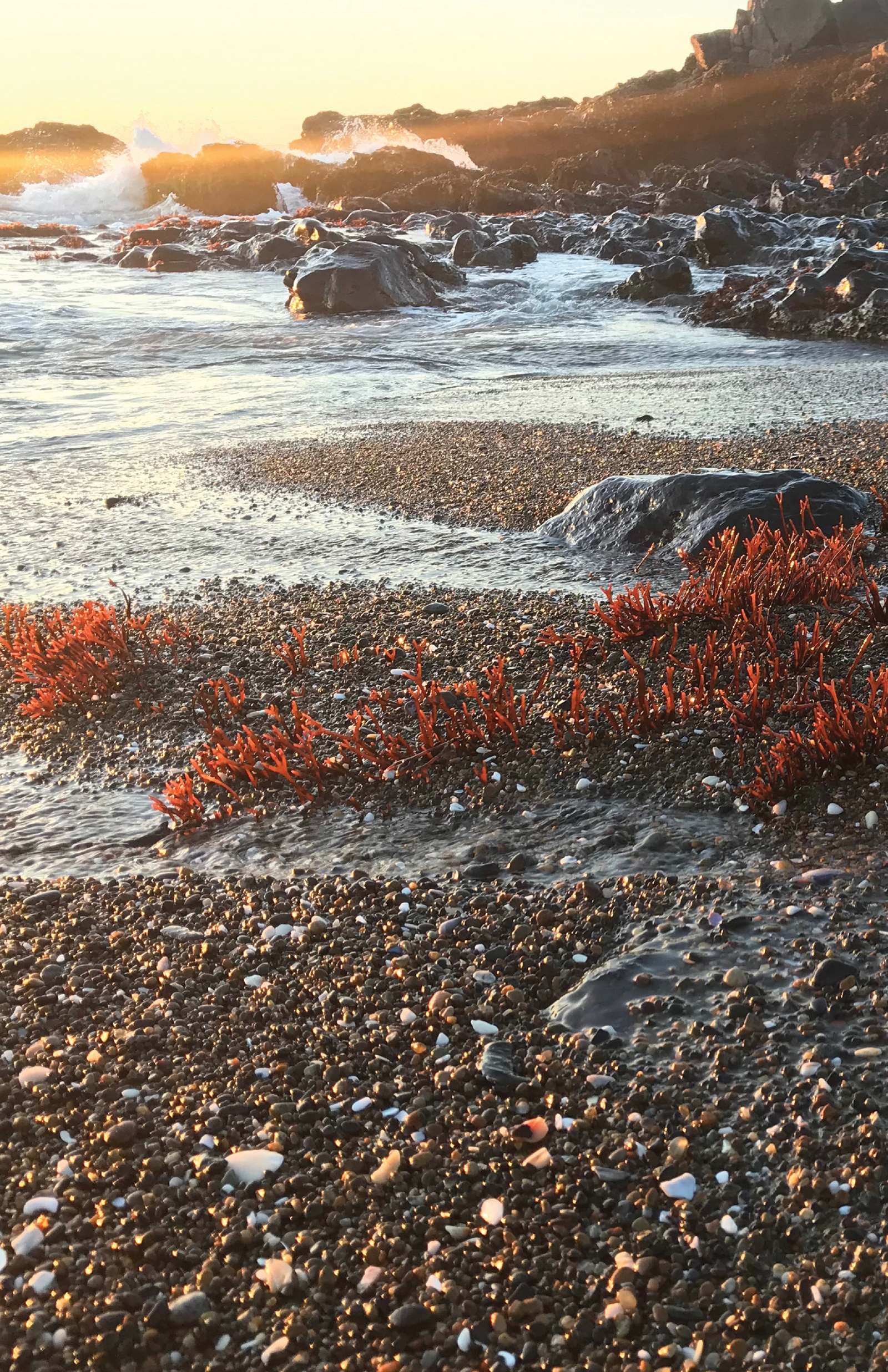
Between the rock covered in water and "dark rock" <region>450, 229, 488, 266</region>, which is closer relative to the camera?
the rock covered in water

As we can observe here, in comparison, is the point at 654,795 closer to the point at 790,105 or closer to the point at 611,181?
the point at 611,181

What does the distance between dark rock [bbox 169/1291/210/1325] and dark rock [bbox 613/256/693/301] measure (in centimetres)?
2610

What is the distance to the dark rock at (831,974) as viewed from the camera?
10.9 feet

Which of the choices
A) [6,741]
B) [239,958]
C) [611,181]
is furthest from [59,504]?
[611,181]

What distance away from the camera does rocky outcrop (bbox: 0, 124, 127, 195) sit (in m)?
87.3

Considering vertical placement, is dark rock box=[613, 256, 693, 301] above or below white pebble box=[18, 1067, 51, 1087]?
above

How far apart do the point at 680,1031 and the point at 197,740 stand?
344 cm

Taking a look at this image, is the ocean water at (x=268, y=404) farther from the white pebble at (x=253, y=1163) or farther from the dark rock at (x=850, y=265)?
the dark rock at (x=850, y=265)

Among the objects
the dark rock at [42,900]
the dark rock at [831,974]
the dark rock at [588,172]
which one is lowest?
the dark rock at [42,900]

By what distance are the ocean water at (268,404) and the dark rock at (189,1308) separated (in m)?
2.28

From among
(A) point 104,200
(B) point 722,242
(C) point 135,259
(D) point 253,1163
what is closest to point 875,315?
(B) point 722,242

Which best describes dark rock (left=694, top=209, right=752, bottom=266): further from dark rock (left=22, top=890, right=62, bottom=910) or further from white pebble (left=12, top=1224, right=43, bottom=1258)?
white pebble (left=12, top=1224, right=43, bottom=1258)

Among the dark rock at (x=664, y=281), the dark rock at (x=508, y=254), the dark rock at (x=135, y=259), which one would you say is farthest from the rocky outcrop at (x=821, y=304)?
the dark rock at (x=135, y=259)

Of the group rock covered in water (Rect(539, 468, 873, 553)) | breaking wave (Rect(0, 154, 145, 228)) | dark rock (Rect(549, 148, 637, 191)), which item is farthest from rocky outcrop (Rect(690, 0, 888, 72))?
rock covered in water (Rect(539, 468, 873, 553))
